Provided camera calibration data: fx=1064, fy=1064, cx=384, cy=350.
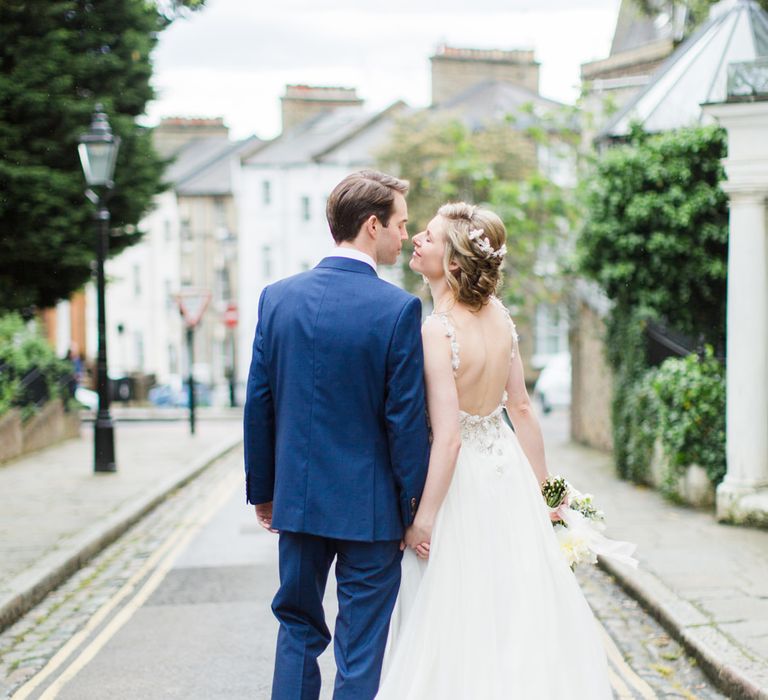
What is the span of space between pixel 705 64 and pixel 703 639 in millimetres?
11283

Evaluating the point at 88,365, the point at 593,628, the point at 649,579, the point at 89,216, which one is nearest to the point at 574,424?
the point at 89,216

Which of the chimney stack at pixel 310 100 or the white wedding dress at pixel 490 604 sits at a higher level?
the chimney stack at pixel 310 100

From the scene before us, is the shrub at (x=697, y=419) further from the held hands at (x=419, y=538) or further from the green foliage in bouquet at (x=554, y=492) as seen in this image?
the held hands at (x=419, y=538)

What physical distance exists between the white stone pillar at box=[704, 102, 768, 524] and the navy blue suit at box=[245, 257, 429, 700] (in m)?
5.87

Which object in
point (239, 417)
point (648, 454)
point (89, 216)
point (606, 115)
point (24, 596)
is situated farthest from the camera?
point (239, 417)

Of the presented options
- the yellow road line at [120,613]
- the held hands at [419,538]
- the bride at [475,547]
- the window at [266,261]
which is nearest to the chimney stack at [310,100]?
the window at [266,261]

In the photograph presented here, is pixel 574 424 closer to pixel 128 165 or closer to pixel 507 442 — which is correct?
pixel 128 165

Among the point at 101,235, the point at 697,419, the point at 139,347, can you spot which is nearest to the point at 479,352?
the point at 697,419

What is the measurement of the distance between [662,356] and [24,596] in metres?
8.09

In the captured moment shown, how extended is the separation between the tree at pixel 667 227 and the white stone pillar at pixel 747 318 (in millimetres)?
2692

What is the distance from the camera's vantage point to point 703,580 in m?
6.78

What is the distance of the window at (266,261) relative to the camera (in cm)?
5553

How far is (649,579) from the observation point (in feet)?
22.4

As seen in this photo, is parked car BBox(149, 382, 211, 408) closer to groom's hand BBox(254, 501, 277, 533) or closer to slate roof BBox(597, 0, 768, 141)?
slate roof BBox(597, 0, 768, 141)
